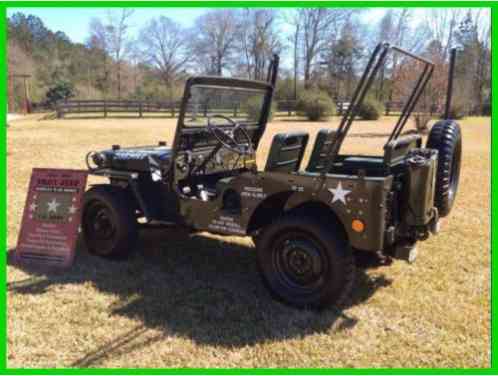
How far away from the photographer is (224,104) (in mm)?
4559

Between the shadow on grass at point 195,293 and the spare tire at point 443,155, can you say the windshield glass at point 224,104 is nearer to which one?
the shadow on grass at point 195,293

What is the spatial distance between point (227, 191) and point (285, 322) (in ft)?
3.80

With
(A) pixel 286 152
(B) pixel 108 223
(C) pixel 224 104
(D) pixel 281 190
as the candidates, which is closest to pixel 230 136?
(C) pixel 224 104

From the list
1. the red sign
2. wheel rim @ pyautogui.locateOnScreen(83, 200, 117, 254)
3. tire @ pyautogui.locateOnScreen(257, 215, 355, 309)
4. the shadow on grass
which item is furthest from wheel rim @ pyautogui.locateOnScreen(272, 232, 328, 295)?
the red sign

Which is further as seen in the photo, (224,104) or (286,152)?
(224,104)

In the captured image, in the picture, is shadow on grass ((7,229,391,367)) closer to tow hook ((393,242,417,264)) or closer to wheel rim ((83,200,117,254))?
wheel rim ((83,200,117,254))

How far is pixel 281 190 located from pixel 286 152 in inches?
24.0

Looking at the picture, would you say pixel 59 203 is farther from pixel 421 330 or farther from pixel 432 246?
pixel 432 246

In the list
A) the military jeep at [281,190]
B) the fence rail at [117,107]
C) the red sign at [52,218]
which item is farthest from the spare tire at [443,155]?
the fence rail at [117,107]

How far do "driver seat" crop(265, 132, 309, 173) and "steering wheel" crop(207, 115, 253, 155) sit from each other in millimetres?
520

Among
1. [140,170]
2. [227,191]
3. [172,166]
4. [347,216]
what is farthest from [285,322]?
[140,170]

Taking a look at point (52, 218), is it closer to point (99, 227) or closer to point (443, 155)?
point (99, 227)

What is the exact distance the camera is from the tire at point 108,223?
440cm

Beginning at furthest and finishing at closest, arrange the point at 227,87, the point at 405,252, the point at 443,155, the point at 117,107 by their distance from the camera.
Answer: the point at 117,107 → the point at 227,87 → the point at 443,155 → the point at 405,252
